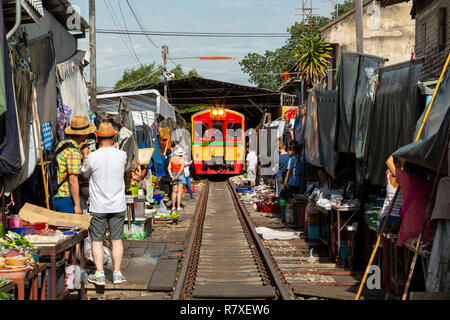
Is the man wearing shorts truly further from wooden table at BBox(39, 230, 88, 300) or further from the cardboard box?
wooden table at BBox(39, 230, 88, 300)

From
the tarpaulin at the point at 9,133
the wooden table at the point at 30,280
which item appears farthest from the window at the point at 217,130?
the wooden table at the point at 30,280

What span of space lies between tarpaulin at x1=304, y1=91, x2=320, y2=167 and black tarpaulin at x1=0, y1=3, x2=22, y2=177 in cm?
661

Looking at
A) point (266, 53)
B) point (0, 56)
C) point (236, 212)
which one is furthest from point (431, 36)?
point (266, 53)

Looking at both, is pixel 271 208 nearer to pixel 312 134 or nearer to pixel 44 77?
pixel 312 134

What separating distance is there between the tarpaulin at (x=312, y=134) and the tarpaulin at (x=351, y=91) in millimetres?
2067

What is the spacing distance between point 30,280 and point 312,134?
8.29 m

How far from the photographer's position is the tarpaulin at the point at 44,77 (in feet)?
24.7

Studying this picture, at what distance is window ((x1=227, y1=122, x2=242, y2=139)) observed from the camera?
26688mm

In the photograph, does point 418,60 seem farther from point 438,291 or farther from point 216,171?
point 216,171

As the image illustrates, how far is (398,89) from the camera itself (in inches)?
303

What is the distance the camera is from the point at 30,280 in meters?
5.13

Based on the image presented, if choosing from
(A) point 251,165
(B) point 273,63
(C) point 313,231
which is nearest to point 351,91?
(C) point 313,231

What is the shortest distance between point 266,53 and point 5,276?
61225 mm

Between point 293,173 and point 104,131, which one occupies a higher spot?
point 104,131
